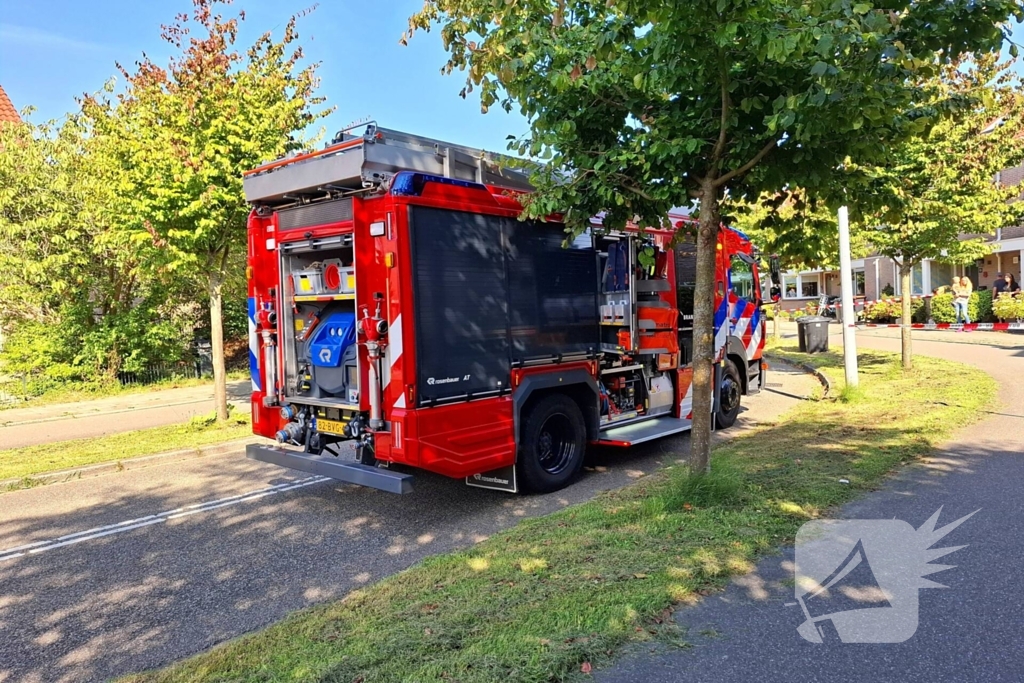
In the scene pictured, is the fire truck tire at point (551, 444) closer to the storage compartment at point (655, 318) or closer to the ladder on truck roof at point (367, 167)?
the storage compartment at point (655, 318)

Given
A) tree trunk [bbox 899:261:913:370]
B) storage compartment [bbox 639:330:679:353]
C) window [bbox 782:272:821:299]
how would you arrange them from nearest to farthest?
1. storage compartment [bbox 639:330:679:353]
2. tree trunk [bbox 899:261:913:370]
3. window [bbox 782:272:821:299]

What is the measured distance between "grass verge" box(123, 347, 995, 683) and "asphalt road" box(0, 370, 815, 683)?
20.1 inches

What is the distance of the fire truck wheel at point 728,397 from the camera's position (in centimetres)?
961

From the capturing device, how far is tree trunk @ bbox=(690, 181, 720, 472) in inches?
231

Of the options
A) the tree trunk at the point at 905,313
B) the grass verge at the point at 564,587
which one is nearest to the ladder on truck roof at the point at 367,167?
the grass verge at the point at 564,587

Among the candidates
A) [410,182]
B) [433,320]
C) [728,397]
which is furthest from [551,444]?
[728,397]

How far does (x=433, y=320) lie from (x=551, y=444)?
2012 mm

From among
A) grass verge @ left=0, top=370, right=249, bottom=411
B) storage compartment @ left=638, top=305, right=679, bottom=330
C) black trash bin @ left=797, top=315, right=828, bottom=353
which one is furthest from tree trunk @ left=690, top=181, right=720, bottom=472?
black trash bin @ left=797, top=315, right=828, bottom=353

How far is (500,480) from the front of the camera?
6668 millimetres

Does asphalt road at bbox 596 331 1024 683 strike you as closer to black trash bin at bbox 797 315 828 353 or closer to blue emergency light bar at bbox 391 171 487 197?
blue emergency light bar at bbox 391 171 487 197

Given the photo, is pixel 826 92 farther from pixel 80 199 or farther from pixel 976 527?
pixel 80 199

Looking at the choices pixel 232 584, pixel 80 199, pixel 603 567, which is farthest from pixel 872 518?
pixel 80 199

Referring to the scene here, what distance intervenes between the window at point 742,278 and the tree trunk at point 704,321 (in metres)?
4.11

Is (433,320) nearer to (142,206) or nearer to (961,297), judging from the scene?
(142,206)
